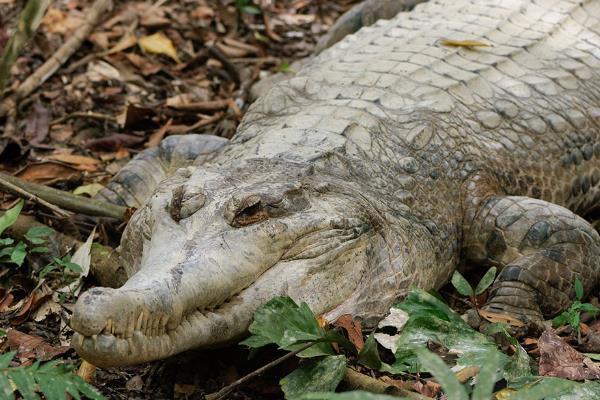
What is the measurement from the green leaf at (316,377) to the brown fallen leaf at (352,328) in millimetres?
204

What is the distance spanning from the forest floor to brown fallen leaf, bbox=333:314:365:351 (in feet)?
0.71

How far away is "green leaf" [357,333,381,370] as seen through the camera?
9.75ft

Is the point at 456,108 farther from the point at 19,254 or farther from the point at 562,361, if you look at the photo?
the point at 19,254

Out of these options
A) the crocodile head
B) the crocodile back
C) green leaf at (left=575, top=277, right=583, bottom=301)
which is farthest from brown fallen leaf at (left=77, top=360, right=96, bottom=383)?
green leaf at (left=575, top=277, right=583, bottom=301)

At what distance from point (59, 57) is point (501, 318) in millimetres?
3586

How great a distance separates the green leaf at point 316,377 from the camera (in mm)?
2863

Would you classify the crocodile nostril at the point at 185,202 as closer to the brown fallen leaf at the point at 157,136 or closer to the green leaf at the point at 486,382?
the green leaf at the point at 486,382

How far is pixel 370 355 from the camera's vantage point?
2996 mm

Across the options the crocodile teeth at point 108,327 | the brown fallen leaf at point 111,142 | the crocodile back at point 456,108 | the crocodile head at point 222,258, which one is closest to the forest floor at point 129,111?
the brown fallen leaf at point 111,142

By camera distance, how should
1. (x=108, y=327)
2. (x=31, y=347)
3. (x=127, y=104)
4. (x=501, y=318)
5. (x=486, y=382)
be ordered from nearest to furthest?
(x=486, y=382) → (x=108, y=327) → (x=31, y=347) → (x=501, y=318) → (x=127, y=104)

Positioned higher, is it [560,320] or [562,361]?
[562,361]

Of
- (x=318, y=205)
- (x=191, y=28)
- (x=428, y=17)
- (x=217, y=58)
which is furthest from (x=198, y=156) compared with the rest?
(x=191, y=28)

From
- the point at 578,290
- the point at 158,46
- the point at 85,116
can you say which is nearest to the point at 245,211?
the point at 578,290

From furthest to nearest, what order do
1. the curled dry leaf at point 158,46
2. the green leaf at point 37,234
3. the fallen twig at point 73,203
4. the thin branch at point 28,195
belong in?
the curled dry leaf at point 158,46 < the fallen twig at point 73,203 < the thin branch at point 28,195 < the green leaf at point 37,234
